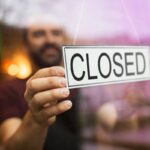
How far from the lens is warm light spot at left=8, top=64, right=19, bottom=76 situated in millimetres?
789

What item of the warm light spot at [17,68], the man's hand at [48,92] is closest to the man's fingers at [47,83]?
the man's hand at [48,92]

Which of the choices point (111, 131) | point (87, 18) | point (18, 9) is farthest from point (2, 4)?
point (111, 131)

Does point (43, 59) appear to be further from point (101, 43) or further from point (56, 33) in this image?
point (101, 43)

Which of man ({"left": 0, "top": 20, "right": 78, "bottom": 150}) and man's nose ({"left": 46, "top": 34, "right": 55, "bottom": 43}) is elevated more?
man's nose ({"left": 46, "top": 34, "right": 55, "bottom": 43})

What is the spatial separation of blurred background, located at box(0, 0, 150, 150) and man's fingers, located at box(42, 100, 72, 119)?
12cm

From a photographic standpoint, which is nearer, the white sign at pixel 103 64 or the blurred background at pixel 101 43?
the white sign at pixel 103 64

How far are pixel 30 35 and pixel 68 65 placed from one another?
0.18 meters

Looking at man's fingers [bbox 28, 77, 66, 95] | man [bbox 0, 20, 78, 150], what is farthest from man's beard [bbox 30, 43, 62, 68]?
man's fingers [bbox 28, 77, 66, 95]

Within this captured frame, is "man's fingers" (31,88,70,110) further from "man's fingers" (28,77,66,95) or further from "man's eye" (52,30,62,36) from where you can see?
"man's eye" (52,30,62,36)

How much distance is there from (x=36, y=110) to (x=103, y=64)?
7.5 inches

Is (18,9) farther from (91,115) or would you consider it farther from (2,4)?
(91,115)

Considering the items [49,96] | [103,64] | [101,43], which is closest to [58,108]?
[49,96]

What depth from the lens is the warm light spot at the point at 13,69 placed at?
789 mm

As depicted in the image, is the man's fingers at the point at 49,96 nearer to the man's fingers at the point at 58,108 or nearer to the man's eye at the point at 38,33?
the man's fingers at the point at 58,108
